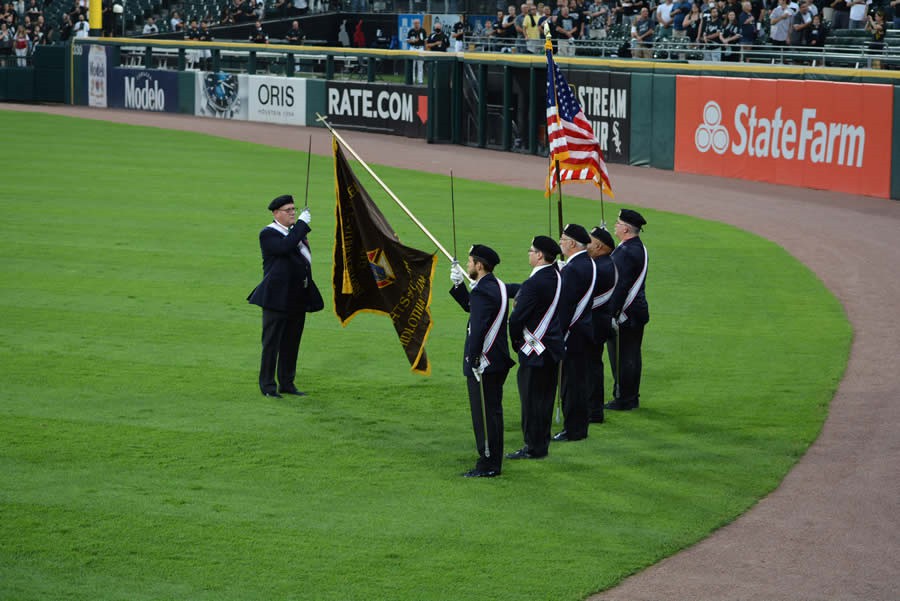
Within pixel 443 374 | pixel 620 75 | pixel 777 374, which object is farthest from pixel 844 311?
pixel 620 75

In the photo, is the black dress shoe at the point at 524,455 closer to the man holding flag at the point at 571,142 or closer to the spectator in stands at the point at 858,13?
the man holding flag at the point at 571,142

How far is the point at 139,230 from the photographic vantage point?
19656mm

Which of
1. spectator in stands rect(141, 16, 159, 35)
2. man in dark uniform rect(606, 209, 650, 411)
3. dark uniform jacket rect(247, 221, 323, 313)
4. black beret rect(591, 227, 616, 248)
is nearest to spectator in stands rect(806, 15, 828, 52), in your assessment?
man in dark uniform rect(606, 209, 650, 411)

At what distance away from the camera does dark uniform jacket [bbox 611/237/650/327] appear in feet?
36.5

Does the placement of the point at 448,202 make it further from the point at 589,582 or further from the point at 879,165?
the point at 589,582

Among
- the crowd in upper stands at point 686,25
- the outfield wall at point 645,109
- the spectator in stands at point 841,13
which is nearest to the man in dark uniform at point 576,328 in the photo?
the crowd in upper stands at point 686,25

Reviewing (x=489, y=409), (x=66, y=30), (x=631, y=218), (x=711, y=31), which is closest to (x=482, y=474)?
(x=489, y=409)

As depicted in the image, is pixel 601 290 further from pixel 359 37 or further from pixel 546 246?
pixel 359 37

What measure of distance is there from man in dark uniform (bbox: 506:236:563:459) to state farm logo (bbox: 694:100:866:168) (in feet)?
51.6

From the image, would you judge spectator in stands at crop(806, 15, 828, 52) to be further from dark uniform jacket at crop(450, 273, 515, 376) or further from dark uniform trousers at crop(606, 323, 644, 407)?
dark uniform jacket at crop(450, 273, 515, 376)

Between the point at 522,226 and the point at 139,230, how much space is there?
6.06 meters

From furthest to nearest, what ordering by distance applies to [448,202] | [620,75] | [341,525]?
1. [620,75]
2. [448,202]
3. [341,525]

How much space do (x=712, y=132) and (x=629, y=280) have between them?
54.2ft

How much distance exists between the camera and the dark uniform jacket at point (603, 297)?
10.6m
